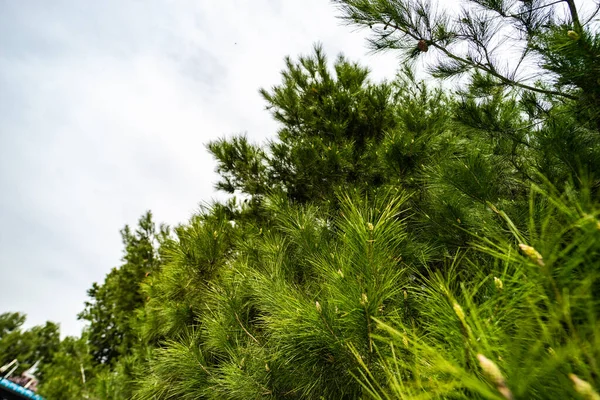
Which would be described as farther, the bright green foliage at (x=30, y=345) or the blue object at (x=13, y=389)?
the bright green foliage at (x=30, y=345)

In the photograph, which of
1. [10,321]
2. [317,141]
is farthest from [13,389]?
[10,321]

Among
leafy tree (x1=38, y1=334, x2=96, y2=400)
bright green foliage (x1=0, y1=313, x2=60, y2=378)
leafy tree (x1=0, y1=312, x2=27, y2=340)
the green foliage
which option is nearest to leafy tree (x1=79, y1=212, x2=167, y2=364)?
leafy tree (x1=38, y1=334, x2=96, y2=400)

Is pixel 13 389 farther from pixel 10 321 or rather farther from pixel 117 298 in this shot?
pixel 10 321

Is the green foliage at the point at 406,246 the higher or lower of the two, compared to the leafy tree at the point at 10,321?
lower

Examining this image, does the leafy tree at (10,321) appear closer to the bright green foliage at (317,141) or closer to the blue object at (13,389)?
the blue object at (13,389)

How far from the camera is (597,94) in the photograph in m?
1.42

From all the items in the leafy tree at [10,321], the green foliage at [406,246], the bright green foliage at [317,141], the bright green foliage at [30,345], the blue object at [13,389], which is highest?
the leafy tree at [10,321]

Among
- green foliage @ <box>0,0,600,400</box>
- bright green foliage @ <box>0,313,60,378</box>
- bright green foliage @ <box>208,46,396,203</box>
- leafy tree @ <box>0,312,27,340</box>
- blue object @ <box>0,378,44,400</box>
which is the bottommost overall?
green foliage @ <box>0,0,600,400</box>

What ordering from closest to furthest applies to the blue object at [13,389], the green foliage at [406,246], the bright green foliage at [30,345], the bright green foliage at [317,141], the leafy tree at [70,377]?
the green foliage at [406,246], the bright green foliage at [317,141], the blue object at [13,389], the leafy tree at [70,377], the bright green foliage at [30,345]

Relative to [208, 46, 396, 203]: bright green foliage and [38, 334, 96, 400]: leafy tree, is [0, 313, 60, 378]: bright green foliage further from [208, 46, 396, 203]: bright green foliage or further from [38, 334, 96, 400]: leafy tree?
[208, 46, 396, 203]: bright green foliage

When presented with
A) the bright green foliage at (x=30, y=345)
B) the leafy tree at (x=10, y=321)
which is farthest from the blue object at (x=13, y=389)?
the leafy tree at (x=10, y=321)

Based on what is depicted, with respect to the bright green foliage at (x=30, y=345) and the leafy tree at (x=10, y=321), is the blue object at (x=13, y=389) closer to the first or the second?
the bright green foliage at (x=30, y=345)

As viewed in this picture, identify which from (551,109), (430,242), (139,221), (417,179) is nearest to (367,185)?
(417,179)

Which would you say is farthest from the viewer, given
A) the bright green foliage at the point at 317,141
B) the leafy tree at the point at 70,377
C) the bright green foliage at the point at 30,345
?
the bright green foliage at the point at 30,345
